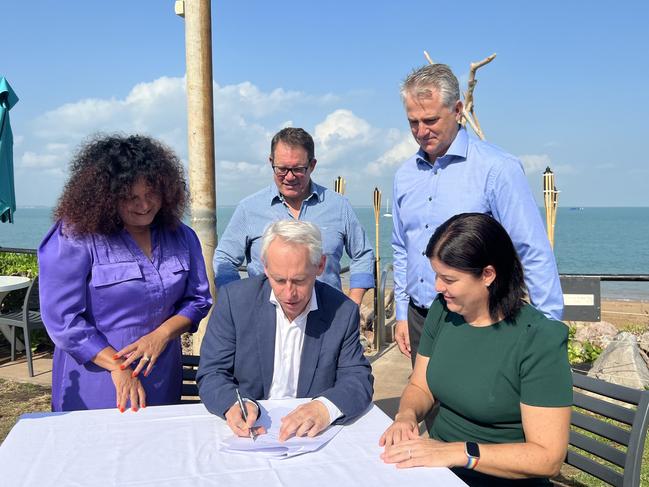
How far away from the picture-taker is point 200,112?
4188mm

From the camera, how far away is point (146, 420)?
199 cm

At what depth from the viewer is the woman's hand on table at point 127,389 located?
212cm

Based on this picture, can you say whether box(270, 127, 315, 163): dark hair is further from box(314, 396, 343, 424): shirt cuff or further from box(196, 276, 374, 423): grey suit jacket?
box(314, 396, 343, 424): shirt cuff

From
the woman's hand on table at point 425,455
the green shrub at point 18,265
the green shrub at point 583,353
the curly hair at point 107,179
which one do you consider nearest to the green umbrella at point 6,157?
the green shrub at point 18,265

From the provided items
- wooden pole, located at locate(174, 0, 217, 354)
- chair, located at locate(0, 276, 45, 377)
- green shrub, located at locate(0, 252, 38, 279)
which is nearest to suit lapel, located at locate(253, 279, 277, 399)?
wooden pole, located at locate(174, 0, 217, 354)

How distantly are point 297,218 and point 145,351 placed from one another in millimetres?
1325

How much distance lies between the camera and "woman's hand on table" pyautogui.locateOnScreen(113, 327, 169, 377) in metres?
2.16

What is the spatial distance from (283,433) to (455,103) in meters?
1.64

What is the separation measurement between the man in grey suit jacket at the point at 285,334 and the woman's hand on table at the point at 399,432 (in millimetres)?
208

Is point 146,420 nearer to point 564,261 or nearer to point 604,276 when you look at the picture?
point 604,276

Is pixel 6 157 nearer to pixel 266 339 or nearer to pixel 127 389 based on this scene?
pixel 127 389

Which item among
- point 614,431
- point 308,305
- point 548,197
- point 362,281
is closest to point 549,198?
point 548,197

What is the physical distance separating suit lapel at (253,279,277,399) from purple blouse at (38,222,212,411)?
374mm

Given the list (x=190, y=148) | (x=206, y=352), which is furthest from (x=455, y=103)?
(x=190, y=148)
